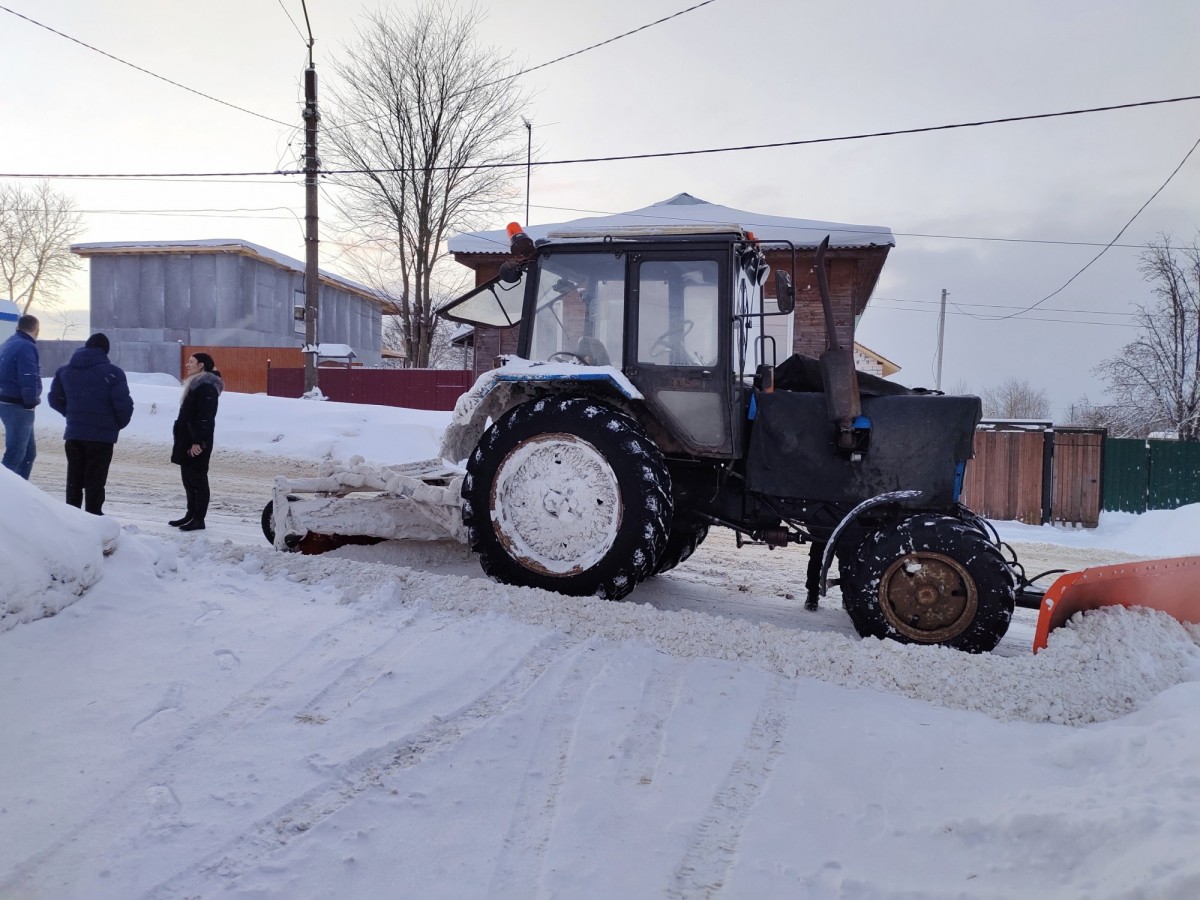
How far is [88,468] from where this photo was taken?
658cm

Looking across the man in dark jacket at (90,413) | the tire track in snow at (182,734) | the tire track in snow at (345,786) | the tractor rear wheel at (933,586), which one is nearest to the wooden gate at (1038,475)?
the tractor rear wheel at (933,586)

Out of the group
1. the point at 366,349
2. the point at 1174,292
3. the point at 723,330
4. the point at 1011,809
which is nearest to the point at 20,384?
the point at 723,330

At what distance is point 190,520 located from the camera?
7.31 metres

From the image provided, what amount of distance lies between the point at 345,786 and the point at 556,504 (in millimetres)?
2194

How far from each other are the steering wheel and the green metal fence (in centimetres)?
1221

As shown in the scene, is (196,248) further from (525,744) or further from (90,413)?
(525,744)

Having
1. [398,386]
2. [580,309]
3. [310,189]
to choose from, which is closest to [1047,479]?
[580,309]

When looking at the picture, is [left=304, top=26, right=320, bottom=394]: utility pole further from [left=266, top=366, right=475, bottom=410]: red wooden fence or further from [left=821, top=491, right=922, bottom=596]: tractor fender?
[left=821, top=491, right=922, bottom=596]: tractor fender

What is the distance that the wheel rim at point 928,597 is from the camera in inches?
151

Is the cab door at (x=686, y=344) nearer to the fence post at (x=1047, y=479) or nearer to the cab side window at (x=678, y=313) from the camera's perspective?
the cab side window at (x=678, y=313)

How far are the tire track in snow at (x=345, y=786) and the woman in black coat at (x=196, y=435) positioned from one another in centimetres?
516

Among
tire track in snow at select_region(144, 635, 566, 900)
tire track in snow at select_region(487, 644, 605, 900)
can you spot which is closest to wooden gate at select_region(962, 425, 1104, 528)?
tire track in snow at select_region(487, 644, 605, 900)

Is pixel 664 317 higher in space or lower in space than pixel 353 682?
higher

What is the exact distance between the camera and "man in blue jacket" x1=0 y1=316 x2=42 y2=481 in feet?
23.1
